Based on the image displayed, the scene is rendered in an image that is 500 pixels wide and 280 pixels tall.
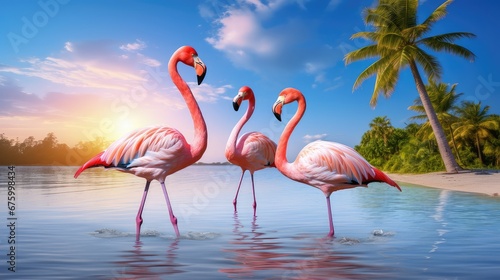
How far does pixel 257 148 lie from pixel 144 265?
18.1 ft

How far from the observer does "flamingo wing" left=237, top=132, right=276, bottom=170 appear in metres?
10.2

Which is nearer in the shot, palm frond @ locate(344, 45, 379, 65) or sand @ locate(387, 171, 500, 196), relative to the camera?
sand @ locate(387, 171, 500, 196)

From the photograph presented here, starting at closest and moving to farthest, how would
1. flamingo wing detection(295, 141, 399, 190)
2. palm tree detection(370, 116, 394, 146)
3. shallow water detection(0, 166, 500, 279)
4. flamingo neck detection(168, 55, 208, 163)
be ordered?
shallow water detection(0, 166, 500, 279)
flamingo neck detection(168, 55, 208, 163)
flamingo wing detection(295, 141, 399, 190)
palm tree detection(370, 116, 394, 146)

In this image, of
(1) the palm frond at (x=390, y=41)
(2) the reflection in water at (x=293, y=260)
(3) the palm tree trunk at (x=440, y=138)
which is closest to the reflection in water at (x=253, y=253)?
(2) the reflection in water at (x=293, y=260)

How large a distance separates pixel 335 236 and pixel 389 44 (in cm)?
2221

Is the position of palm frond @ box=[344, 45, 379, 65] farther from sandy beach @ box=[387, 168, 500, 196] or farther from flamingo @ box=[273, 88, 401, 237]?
flamingo @ box=[273, 88, 401, 237]

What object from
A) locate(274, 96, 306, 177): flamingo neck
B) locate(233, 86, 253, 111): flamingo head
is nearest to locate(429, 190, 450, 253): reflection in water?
locate(274, 96, 306, 177): flamingo neck

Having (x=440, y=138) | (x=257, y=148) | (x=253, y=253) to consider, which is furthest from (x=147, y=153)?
(x=440, y=138)

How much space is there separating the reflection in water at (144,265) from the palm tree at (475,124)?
152ft

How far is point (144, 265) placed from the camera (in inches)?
199

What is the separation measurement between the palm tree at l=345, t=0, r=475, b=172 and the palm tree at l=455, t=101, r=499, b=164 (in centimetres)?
2070

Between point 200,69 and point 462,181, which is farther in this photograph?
point 462,181

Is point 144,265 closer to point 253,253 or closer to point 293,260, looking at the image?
point 253,253

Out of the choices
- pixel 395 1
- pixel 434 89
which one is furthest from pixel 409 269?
pixel 434 89
